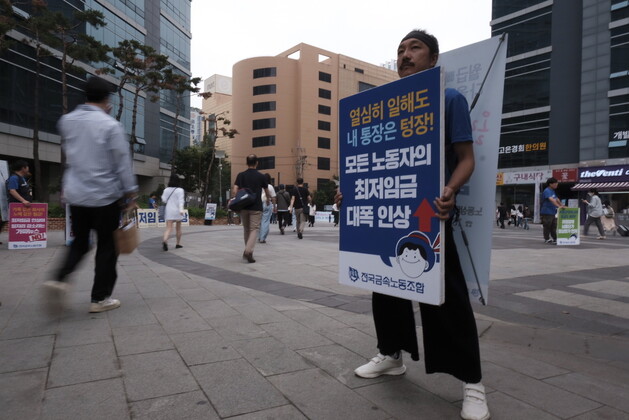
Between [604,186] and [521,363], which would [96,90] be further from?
[604,186]

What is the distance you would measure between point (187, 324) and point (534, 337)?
2.62m

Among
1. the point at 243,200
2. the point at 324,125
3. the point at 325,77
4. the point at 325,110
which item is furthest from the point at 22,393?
the point at 325,77

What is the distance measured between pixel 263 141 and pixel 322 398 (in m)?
58.5

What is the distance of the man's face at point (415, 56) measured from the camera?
2.15 m

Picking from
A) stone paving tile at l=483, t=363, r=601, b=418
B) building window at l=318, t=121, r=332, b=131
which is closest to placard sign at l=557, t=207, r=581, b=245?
stone paving tile at l=483, t=363, r=601, b=418

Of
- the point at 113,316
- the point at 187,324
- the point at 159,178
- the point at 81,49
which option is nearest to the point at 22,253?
the point at 113,316

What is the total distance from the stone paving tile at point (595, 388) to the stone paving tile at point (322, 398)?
A: 107cm

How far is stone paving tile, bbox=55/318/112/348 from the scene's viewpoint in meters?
2.80

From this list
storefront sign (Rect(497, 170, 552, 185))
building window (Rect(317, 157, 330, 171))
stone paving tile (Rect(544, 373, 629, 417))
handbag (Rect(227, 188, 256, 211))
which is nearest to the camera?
stone paving tile (Rect(544, 373, 629, 417))

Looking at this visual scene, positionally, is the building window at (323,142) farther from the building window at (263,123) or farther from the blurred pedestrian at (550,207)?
the blurred pedestrian at (550,207)

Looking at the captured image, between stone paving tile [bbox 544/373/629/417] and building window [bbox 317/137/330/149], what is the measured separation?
190 feet

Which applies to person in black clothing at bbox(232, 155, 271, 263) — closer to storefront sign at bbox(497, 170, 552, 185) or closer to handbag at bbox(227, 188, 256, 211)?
handbag at bbox(227, 188, 256, 211)

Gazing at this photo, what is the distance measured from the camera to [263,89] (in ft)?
193

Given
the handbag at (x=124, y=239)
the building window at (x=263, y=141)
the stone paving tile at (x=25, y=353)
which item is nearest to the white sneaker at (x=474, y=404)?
the stone paving tile at (x=25, y=353)
